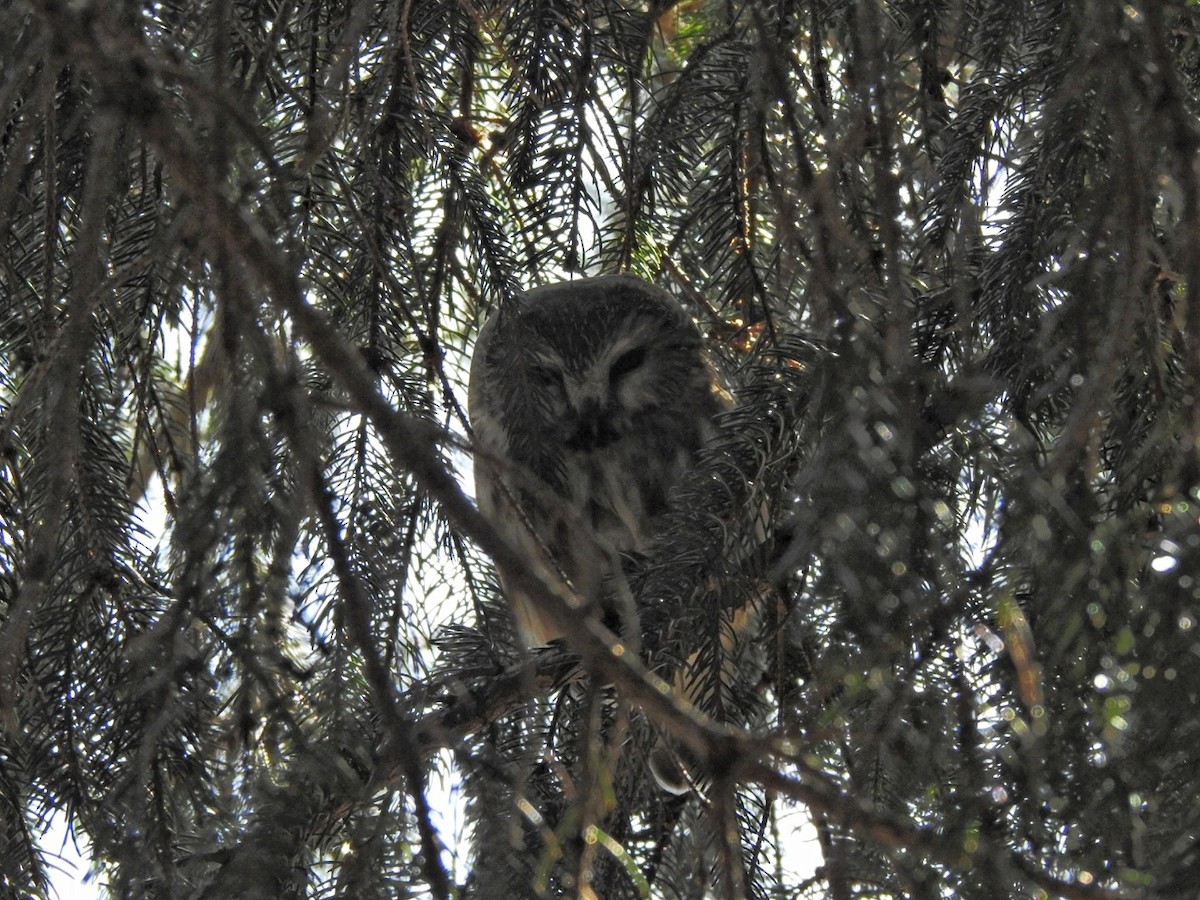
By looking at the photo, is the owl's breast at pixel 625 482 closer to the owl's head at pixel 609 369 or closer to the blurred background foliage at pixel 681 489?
the owl's head at pixel 609 369

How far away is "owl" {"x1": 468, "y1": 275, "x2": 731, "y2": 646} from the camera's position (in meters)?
2.50

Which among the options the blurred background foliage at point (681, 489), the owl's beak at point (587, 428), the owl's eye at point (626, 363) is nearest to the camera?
the blurred background foliage at point (681, 489)

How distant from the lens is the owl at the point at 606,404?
2.50 m

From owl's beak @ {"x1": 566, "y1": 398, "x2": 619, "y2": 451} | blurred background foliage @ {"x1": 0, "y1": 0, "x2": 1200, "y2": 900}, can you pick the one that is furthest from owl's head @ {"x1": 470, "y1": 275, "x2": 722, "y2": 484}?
blurred background foliage @ {"x1": 0, "y1": 0, "x2": 1200, "y2": 900}

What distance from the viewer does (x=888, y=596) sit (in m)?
0.89

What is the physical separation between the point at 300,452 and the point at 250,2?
1.06m

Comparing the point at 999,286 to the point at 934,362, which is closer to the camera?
the point at 999,286

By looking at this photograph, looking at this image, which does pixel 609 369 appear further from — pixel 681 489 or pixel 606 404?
pixel 681 489

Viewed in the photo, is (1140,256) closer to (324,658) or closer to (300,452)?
(300,452)

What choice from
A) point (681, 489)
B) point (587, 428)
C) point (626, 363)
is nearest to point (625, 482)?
point (587, 428)

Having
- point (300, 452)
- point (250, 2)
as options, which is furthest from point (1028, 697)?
point (250, 2)

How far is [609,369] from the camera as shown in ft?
8.62

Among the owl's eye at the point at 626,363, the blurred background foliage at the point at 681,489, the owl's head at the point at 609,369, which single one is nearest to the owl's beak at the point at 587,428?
the owl's head at the point at 609,369

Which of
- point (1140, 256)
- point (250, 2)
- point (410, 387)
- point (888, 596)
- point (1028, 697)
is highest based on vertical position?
point (250, 2)
